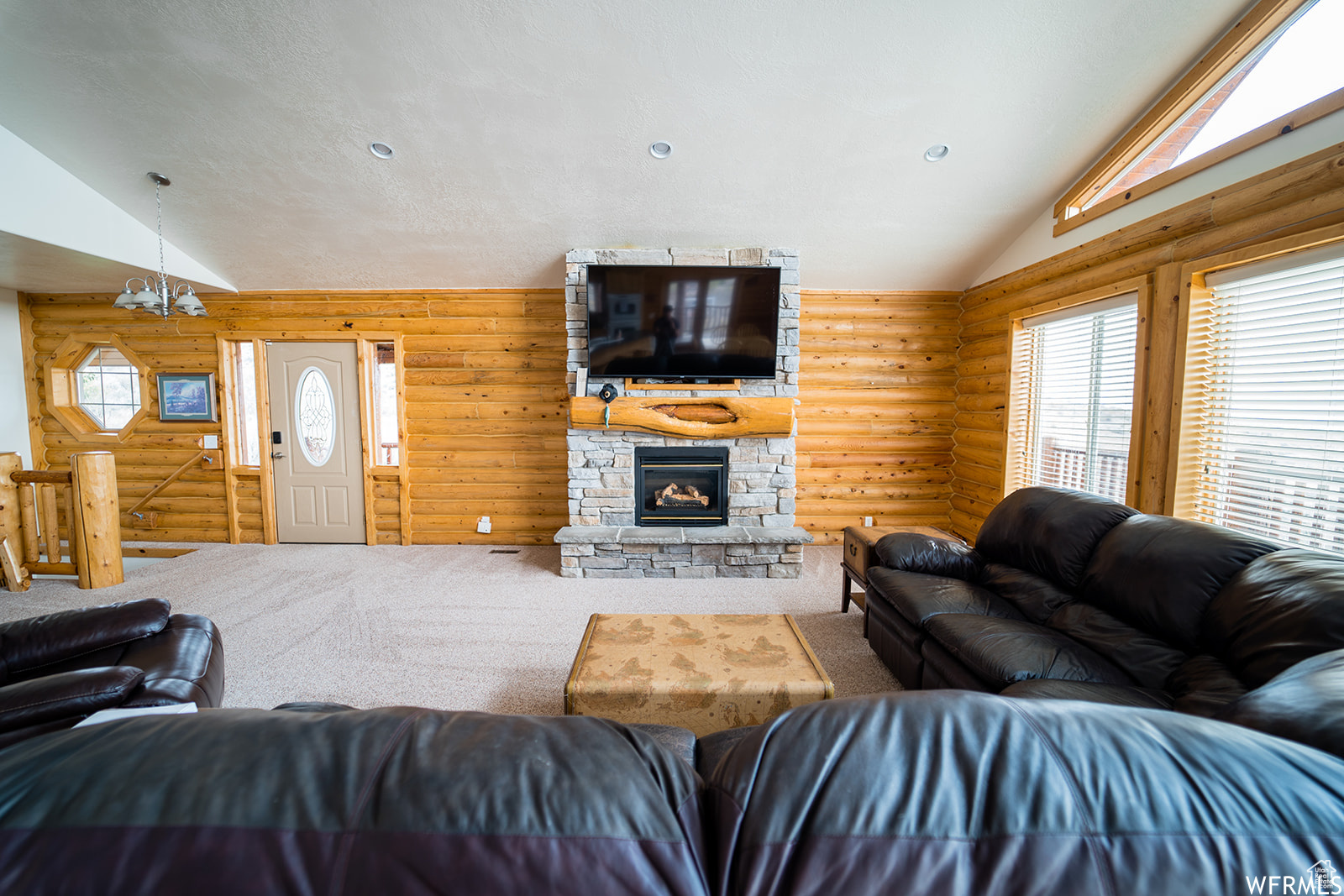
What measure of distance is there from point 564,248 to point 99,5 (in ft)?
8.96

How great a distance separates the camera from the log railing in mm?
3725

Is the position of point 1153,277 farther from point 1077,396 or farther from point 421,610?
point 421,610

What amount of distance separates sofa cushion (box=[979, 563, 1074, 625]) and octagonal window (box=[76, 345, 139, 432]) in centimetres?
771

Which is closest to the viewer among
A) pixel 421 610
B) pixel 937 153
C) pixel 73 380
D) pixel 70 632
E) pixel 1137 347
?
pixel 70 632

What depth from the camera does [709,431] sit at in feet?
13.6

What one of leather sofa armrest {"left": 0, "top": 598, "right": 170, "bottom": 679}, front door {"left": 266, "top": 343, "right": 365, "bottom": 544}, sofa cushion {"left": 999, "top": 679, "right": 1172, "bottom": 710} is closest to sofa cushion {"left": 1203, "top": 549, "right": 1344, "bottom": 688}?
sofa cushion {"left": 999, "top": 679, "right": 1172, "bottom": 710}

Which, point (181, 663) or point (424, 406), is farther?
point (424, 406)

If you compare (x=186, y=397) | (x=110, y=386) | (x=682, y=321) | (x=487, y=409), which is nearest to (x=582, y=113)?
(x=682, y=321)

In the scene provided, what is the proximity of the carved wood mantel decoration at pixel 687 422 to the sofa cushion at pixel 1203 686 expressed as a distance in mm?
2777

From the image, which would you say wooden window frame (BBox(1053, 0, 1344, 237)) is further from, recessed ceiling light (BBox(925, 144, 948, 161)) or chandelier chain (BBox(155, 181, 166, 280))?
chandelier chain (BBox(155, 181, 166, 280))

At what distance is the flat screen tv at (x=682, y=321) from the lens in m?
4.02

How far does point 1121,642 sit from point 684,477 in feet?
9.68

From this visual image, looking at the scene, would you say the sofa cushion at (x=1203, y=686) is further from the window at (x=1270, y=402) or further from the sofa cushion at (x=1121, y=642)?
the window at (x=1270, y=402)

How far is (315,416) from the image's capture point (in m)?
4.98
